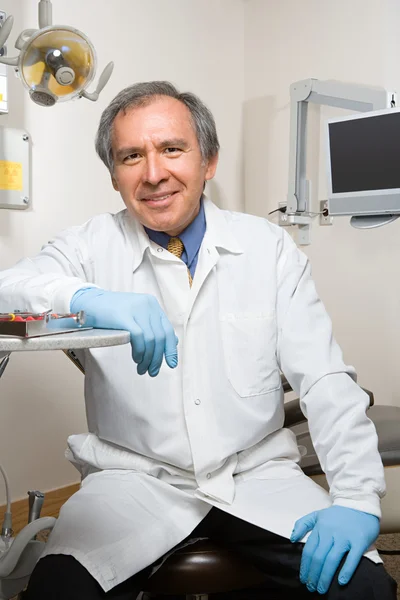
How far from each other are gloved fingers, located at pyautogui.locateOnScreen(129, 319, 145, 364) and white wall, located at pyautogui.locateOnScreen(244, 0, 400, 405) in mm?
1727

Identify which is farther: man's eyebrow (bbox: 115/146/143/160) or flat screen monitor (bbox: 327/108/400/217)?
flat screen monitor (bbox: 327/108/400/217)

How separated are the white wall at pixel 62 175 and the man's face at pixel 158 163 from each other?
2.93 feet

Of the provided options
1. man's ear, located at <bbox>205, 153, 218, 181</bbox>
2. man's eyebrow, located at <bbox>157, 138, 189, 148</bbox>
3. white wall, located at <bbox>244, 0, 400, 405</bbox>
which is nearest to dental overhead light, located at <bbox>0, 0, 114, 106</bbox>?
man's eyebrow, located at <bbox>157, 138, 189, 148</bbox>

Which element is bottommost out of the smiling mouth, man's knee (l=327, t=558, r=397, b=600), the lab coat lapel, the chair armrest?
man's knee (l=327, t=558, r=397, b=600)

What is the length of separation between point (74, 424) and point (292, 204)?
112 cm

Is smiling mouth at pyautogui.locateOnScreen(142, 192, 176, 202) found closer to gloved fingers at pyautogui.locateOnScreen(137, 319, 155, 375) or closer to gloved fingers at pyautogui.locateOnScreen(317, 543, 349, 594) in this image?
gloved fingers at pyautogui.locateOnScreen(137, 319, 155, 375)

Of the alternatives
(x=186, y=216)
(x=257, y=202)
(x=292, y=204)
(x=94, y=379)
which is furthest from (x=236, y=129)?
(x=94, y=379)

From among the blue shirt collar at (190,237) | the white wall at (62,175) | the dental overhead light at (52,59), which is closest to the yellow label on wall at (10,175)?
the white wall at (62,175)

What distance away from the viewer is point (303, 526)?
1.13 m

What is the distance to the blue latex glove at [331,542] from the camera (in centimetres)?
108

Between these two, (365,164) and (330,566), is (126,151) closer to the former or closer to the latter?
(365,164)

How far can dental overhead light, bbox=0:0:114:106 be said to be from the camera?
133 centimetres

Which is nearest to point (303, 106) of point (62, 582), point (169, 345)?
point (169, 345)

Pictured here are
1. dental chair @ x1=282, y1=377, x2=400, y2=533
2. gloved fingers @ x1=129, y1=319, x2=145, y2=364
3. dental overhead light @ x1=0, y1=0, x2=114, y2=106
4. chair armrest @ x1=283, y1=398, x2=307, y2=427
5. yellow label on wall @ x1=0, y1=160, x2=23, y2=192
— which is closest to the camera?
gloved fingers @ x1=129, y1=319, x2=145, y2=364
